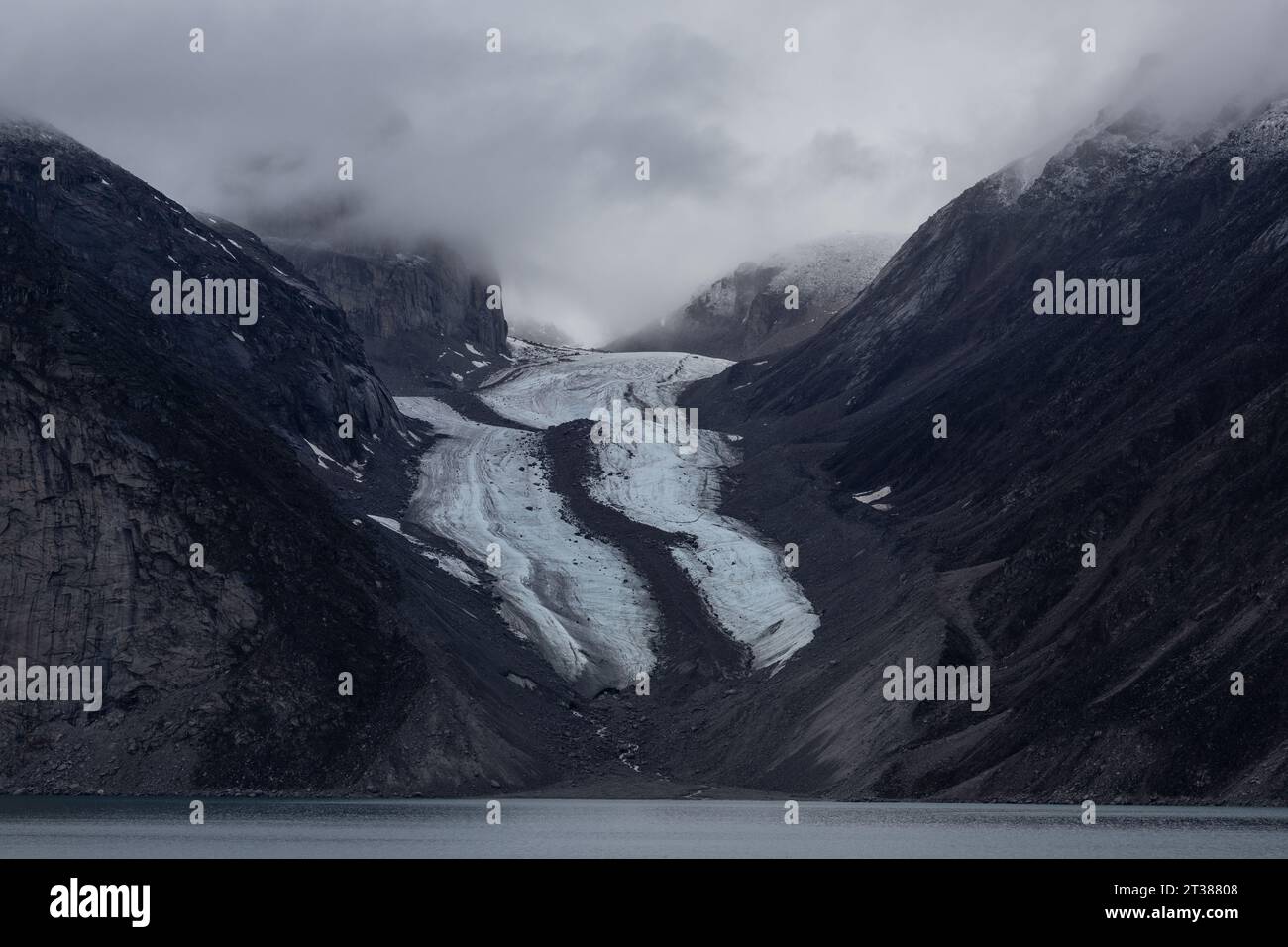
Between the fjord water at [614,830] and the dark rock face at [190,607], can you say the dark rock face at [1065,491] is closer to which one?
the fjord water at [614,830]

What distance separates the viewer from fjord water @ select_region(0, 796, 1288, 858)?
53969 mm

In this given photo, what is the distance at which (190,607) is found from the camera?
9362 centimetres

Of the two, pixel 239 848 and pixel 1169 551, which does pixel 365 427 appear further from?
pixel 239 848

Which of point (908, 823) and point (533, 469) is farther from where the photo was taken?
point (533, 469)

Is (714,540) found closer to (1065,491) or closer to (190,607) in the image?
(1065,491)

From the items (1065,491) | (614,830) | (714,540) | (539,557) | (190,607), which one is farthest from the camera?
(714,540)

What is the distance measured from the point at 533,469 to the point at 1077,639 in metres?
79.2

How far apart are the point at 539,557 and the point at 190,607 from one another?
150 feet

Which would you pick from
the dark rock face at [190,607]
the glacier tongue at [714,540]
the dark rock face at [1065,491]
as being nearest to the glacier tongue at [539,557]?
the dark rock face at [190,607]

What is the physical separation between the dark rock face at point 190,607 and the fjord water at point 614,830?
4958 millimetres

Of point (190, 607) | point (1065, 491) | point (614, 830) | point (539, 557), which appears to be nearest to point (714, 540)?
point (539, 557)

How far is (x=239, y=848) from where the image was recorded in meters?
54.9

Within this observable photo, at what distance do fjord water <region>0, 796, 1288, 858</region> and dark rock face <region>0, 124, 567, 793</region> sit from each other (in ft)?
16.3
